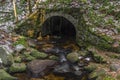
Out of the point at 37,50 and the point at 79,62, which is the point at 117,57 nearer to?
the point at 79,62

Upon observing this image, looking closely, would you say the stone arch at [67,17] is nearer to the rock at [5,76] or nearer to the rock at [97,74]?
the rock at [97,74]

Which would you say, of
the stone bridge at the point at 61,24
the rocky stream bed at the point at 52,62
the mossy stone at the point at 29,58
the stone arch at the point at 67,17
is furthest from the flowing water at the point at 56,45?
the mossy stone at the point at 29,58

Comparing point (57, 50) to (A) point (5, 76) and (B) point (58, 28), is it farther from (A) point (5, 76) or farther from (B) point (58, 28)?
(A) point (5, 76)

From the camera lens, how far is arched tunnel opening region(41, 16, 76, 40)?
57.4ft

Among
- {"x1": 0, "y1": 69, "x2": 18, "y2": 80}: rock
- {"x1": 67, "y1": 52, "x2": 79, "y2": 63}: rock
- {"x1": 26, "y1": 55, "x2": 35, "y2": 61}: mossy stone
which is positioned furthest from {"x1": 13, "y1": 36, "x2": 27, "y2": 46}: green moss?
{"x1": 0, "y1": 69, "x2": 18, "y2": 80}: rock

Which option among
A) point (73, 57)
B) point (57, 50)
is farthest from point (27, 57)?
point (73, 57)

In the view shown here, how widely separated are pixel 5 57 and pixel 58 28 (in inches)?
244

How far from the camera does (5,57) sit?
13.3 metres

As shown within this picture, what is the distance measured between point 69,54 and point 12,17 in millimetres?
4777

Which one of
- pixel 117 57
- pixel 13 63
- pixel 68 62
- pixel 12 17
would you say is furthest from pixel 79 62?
pixel 12 17

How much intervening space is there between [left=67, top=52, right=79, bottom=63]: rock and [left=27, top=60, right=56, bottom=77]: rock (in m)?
0.84

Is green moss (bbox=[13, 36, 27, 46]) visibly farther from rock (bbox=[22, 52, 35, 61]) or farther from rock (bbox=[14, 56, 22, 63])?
rock (bbox=[14, 56, 22, 63])

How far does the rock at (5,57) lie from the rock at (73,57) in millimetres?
2752

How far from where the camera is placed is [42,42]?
16344 millimetres
